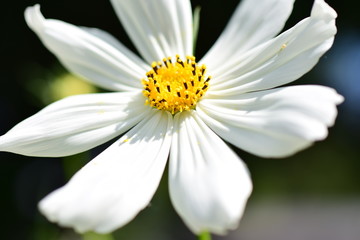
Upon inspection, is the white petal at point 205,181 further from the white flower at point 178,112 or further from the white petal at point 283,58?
the white petal at point 283,58

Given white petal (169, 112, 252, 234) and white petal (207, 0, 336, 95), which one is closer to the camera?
white petal (169, 112, 252, 234)

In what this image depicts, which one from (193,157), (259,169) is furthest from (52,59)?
(193,157)

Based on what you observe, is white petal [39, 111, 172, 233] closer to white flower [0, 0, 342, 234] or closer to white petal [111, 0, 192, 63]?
white flower [0, 0, 342, 234]

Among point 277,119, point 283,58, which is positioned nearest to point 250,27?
point 283,58

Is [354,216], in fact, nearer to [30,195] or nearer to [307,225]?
[307,225]

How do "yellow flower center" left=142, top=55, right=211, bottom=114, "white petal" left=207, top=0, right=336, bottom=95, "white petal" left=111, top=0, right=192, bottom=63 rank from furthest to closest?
"white petal" left=111, top=0, right=192, bottom=63 < "yellow flower center" left=142, top=55, right=211, bottom=114 < "white petal" left=207, top=0, right=336, bottom=95

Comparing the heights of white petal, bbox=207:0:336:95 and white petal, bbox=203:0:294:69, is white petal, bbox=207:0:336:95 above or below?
below

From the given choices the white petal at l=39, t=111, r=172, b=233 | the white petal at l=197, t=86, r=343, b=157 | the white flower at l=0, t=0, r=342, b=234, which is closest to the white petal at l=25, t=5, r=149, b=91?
the white flower at l=0, t=0, r=342, b=234
